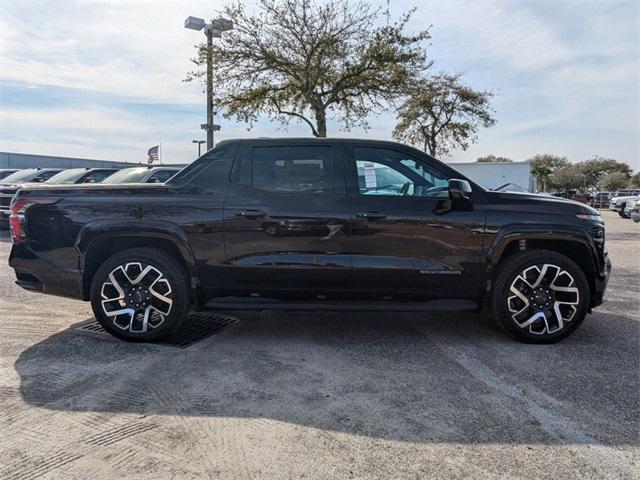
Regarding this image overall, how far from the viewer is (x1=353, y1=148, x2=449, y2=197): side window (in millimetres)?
4172

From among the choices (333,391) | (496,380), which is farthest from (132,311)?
(496,380)

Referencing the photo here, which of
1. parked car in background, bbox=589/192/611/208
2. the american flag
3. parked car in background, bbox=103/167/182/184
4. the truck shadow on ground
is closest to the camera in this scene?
the truck shadow on ground

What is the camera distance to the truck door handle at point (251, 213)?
13.3ft

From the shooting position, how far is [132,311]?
414 centimetres

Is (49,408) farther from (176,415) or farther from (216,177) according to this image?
(216,177)

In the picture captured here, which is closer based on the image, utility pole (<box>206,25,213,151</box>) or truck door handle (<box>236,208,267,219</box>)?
truck door handle (<box>236,208,267,219</box>)

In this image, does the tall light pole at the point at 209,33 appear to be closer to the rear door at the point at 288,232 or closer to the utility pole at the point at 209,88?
the utility pole at the point at 209,88

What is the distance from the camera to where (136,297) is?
4137mm

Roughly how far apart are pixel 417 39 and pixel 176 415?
48.5ft

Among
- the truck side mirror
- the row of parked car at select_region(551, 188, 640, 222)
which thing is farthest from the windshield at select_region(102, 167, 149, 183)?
the row of parked car at select_region(551, 188, 640, 222)

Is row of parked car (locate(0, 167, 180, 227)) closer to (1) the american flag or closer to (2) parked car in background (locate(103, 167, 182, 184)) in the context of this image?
(2) parked car in background (locate(103, 167, 182, 184))

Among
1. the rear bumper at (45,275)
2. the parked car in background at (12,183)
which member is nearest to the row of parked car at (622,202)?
the rear bumper at (45,275)

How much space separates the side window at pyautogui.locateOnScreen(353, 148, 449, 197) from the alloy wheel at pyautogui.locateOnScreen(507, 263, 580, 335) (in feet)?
3.59

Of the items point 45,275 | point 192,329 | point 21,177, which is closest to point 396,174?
point 192,329
